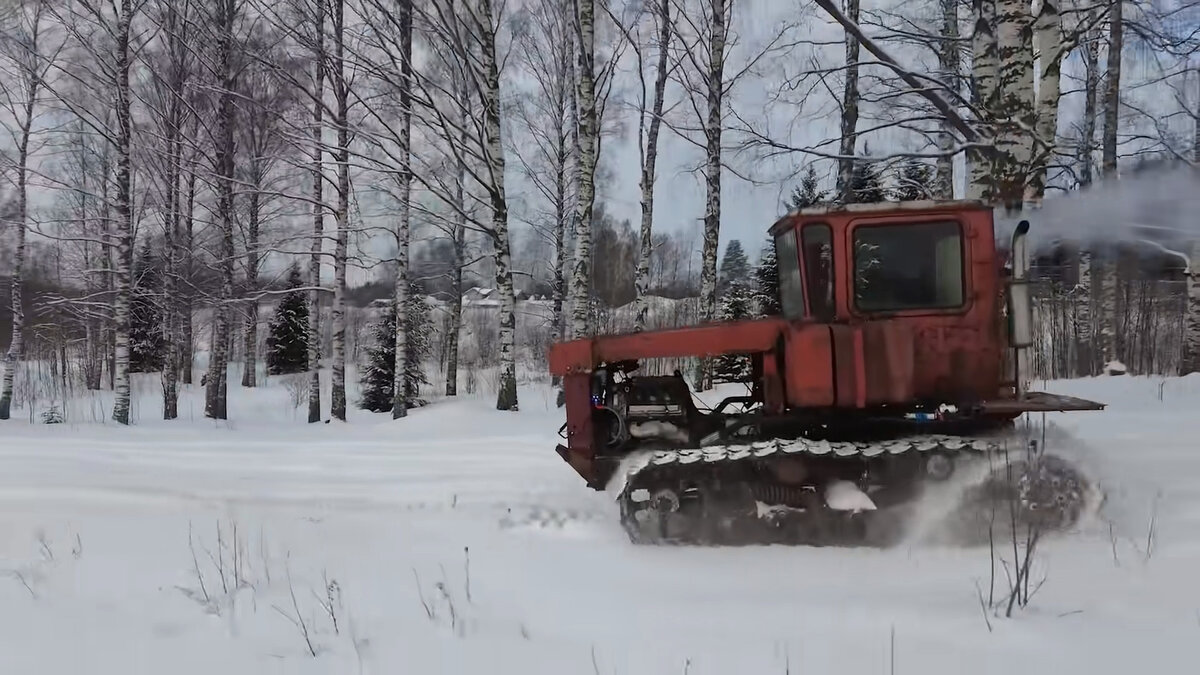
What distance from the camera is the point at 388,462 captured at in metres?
7.68

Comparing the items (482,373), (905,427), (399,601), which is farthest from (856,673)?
(482,373)

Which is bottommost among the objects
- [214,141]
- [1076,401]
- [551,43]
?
[1076,401]

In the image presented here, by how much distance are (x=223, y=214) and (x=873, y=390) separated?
1520 centimetres

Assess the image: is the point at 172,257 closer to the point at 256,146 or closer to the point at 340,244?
the point at 256,146

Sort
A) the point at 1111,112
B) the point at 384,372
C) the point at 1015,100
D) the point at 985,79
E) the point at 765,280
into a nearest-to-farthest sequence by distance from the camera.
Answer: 1. the point at 1015,100
2. the point at 985,79
3. the point at 1111,112
4. the point at 765,280
5. the point at 384,372

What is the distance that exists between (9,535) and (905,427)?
5.73 m

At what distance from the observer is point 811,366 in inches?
176

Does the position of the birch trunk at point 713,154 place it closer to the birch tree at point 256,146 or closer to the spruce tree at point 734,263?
the birch tree at point 256,146

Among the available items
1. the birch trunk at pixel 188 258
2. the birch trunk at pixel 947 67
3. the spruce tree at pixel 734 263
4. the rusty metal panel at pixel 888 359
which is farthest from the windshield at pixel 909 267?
the spruce tree at pixel 734 263

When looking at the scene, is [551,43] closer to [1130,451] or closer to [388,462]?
[388,462]

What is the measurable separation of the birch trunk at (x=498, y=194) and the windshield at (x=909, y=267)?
7.80 m

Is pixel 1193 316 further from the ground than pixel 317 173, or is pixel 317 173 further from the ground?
pixel 317 173

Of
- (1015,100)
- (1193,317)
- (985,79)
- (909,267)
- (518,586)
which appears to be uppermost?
(985,79)

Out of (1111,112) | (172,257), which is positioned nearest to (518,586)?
(1111,112)
